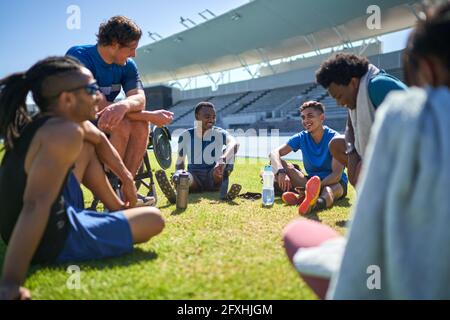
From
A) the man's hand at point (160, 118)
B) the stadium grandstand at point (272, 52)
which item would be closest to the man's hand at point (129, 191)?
the man's hand at point (160, 118)

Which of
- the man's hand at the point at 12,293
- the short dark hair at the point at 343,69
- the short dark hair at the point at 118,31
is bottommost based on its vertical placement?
the man's hand at the point at 12,293

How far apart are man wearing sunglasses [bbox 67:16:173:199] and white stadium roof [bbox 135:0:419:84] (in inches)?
929

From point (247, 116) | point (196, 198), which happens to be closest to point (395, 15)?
point (247, 116)

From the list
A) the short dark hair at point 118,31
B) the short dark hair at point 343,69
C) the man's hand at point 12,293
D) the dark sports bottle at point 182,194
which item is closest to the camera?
the man's hand at point 12,293

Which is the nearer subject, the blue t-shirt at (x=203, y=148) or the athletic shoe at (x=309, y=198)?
the athletic shoe at (x=309, y=198)

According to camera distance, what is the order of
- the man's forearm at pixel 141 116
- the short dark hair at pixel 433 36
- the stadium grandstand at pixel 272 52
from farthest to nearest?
the stadium grandstand at pixel 272 52, the man's forearm at pixel 141 116, the short dark hair at pixel 433 36

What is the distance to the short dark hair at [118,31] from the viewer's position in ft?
11.9

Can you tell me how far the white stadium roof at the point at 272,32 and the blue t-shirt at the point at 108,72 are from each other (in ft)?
77.2

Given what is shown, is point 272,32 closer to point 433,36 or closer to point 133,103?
point 133,103

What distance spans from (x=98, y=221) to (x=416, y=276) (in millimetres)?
1746

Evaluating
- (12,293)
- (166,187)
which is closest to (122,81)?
(166,187)

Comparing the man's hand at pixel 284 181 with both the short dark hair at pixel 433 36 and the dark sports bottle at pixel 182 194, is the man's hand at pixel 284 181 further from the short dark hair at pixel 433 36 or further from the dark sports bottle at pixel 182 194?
the short dark hair at pixel 433 36

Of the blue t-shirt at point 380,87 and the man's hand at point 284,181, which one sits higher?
the blue t-shirt at point 380,87

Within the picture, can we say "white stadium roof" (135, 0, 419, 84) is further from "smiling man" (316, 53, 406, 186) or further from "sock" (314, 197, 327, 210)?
"smiling man" (316, 53, 406, 186)
